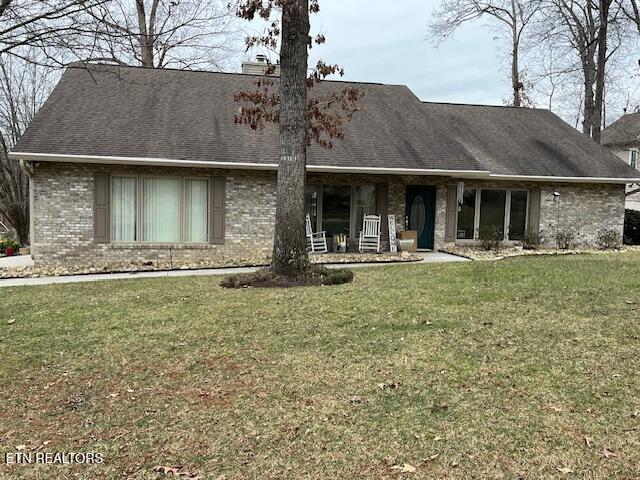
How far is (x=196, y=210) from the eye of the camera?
1343 cm

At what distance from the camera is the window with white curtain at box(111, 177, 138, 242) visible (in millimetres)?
12859

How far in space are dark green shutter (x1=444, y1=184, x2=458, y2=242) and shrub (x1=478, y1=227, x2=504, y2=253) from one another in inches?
37.6

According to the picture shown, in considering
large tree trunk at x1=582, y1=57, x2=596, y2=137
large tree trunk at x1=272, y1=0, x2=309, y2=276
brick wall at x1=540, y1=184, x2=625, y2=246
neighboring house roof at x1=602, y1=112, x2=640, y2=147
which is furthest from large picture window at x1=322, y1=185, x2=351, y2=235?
neighboring house roof at x1=602, y1=112, x2=640, y2=147

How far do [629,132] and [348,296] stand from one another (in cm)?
3089

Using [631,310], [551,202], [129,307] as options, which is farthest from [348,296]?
[551,202]

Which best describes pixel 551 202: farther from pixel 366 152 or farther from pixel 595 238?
pixel 366 152

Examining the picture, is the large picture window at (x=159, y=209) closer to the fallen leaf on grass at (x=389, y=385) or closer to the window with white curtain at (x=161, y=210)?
the window with white curtain at (x=161, y=210)

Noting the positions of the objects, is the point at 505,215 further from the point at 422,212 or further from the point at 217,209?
the point at 217,209

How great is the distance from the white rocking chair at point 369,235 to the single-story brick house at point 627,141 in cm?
1919

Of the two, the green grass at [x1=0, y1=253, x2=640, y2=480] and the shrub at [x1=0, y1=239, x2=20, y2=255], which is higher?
the green grass at [x1=0, y1=253, x2=640, y2=480]

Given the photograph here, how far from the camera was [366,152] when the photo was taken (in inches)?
568

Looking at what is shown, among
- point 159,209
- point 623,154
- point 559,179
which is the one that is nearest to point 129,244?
point 159,209

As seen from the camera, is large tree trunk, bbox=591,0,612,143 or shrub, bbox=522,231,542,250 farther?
large tree trunk, bbox=591,0,612,143

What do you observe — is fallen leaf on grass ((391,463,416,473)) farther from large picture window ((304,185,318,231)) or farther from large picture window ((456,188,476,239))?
large picture window ((456,188,476,239))
